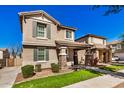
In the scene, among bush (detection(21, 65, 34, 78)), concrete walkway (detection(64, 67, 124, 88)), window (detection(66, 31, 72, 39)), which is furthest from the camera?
window (detection(66, 31, 72, 39))

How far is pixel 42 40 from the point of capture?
17.4 metres

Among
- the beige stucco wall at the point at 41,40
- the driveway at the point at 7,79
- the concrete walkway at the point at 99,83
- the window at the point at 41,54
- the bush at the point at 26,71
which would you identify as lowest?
the driveway at the point at 7,79

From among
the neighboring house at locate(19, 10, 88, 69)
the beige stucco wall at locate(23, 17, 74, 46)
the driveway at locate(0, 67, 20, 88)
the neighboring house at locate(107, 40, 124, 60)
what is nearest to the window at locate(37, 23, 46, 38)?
the neighboring house at locate(19, 10, 88, 69)

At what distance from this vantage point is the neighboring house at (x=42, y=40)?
53.3 ft

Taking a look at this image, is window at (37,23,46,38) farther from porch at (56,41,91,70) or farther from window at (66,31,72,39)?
window at (66,31,72,39)

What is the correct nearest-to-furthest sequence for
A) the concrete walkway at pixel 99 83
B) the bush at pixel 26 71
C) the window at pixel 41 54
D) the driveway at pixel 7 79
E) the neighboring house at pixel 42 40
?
the concrete walkway at pixel 99 83
the driveway at pixel 7 79
the bush at pixel 26 71
the neighboring house at pixel 42 40
the window at pixel 41 54

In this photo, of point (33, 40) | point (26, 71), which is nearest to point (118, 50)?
point (33, 40)

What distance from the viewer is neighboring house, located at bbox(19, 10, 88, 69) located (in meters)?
16.2

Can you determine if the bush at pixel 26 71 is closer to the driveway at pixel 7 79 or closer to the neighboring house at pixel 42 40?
the driveway at pixel 7 79

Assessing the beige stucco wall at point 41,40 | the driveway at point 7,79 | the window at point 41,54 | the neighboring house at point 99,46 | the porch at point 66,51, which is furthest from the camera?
the neighboring house at point 99,46

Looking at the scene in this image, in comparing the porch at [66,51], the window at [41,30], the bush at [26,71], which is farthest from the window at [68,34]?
the bush at [26,71]

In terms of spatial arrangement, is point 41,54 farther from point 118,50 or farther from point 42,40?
point 118,50
